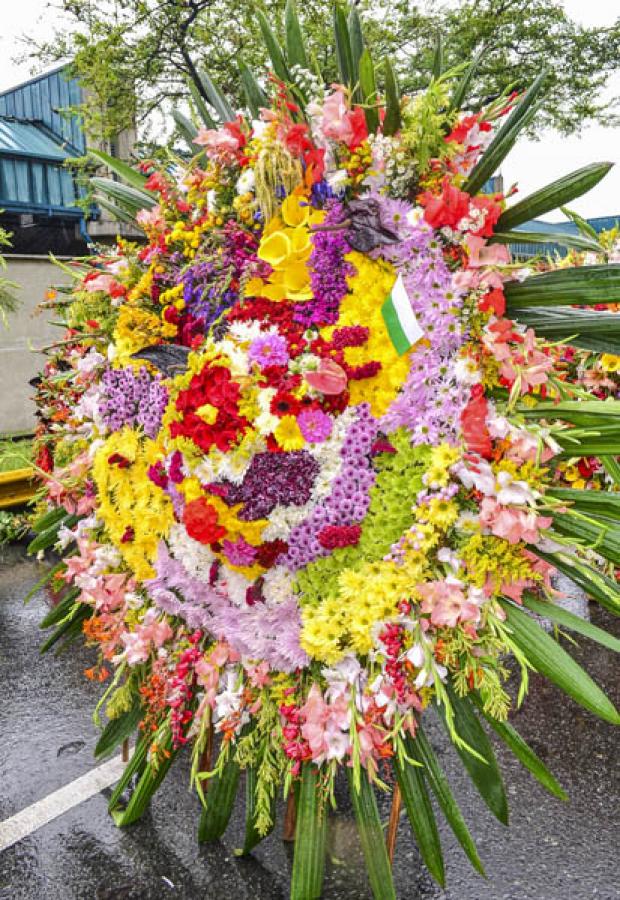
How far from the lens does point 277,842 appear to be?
7.18 ft

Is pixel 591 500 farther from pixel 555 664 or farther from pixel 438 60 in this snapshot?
pixel 438 60

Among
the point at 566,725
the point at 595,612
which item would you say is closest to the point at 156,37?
the point at 595,612

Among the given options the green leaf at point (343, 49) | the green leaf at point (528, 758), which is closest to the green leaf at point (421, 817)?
the green leaf at point (528, 758)

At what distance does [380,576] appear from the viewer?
1667 millimetres

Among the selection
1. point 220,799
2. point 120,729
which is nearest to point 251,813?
point 220,799

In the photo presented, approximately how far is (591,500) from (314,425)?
0.63 metres

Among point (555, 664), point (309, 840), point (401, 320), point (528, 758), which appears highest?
point (401, 320)

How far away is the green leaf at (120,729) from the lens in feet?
7.14

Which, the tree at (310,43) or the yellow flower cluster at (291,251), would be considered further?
the tree at (310,43)

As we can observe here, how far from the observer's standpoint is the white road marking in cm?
231

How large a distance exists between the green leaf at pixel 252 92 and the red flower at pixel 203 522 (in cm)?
113

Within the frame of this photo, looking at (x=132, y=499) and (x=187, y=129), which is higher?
(x=187, y=129)

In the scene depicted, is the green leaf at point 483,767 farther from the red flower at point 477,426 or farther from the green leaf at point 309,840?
the red flower at point 477,426

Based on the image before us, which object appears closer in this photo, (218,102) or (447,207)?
(447,207)
